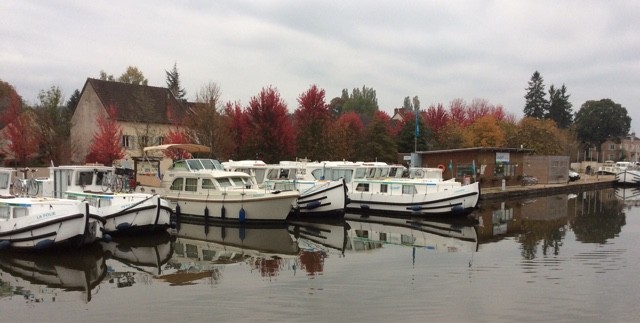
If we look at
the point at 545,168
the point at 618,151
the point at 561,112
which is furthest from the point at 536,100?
the point at 545,168

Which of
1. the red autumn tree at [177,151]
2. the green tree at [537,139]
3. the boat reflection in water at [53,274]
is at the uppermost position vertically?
the green tree at [537,139]

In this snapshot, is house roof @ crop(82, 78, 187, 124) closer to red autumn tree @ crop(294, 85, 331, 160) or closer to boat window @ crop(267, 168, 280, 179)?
red autumn tree @ crop(294, 85, 331, 160)

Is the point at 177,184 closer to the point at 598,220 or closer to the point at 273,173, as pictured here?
the point at 273,173

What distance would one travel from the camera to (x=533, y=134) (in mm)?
55688

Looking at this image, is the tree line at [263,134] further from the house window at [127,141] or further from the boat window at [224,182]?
the boat window at [224,182]

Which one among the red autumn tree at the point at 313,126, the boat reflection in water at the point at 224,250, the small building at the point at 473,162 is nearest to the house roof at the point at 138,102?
the red autumn tree at the point at 313,126

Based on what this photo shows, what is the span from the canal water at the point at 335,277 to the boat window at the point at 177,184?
2936mm

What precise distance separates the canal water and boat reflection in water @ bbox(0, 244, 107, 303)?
0.15 feet

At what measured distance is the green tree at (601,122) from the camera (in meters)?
94.4

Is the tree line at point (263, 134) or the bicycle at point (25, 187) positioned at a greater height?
the tree line at point (263, 134)

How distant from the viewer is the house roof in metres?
44.8

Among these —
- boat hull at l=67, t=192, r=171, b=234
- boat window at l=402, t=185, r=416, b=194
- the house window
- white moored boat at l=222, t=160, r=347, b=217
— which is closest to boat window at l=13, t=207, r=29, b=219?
boat hull at l=67, t=192, r=171, b=234

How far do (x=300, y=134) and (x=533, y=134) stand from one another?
27628 millimetres

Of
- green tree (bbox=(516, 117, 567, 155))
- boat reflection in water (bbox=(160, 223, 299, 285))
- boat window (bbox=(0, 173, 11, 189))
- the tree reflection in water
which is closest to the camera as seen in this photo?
boat reflection in water (bbox=(160, 223, 299, 285))
